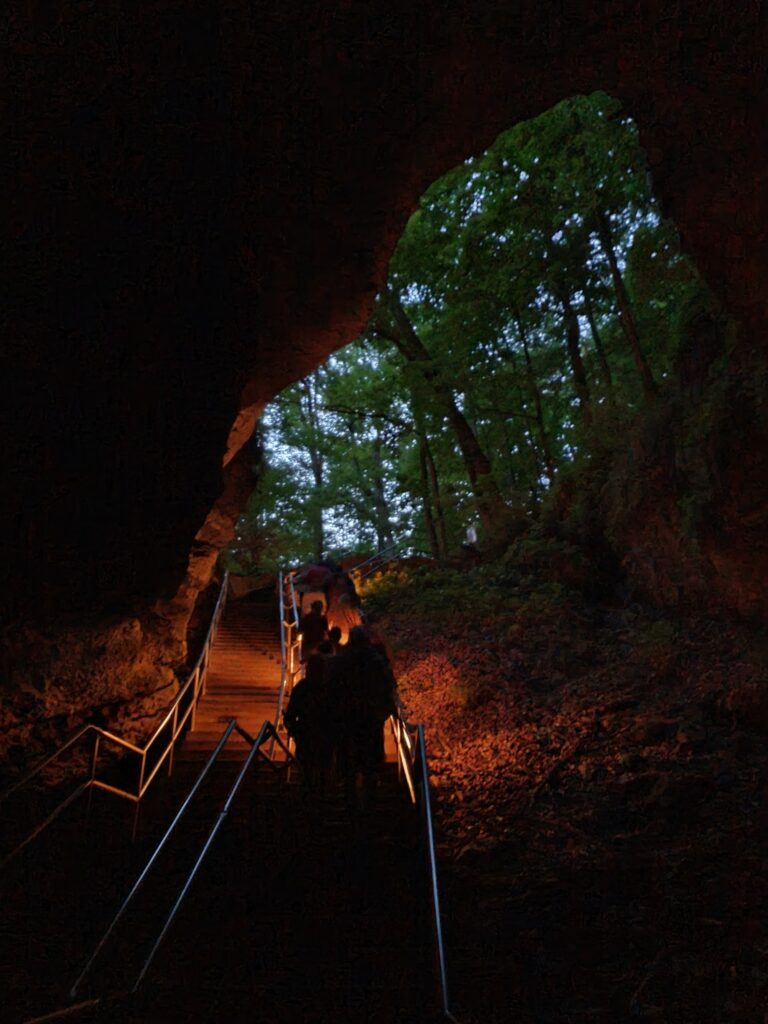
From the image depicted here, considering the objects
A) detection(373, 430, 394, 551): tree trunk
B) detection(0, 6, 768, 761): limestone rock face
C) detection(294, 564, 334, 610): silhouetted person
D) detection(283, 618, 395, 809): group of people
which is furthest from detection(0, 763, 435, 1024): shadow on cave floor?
detection(373, 430, 394, 551): tree trunk

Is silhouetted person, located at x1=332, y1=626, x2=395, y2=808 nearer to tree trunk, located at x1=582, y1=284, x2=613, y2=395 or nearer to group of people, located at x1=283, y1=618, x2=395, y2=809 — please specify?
group of people, located at x1=283, y1=618, x2=395, y2=809

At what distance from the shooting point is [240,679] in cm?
1061

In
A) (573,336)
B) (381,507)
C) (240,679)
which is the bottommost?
(240,679)

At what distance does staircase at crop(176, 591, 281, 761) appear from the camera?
7699mm

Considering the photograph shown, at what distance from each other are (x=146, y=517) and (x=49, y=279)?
7.87ft

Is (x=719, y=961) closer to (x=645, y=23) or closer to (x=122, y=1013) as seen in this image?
(x=122, y=1013)

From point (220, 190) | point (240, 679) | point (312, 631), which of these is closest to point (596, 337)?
point (312, 631)

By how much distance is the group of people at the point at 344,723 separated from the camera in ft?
15.8

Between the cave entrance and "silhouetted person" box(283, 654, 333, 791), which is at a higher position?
the cave entrance

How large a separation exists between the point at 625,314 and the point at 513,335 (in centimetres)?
570

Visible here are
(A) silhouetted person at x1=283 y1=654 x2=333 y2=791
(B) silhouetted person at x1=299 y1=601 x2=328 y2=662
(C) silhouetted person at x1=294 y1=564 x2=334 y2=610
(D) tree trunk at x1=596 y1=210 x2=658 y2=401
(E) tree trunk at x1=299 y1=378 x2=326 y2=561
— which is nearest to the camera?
(A) silhouetted person at x1=283 y1=654 x2=333 y2=791

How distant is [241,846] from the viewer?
4730 mm

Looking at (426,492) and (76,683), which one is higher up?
(426,492)

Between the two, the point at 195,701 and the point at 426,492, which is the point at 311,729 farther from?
the point at 426,492
